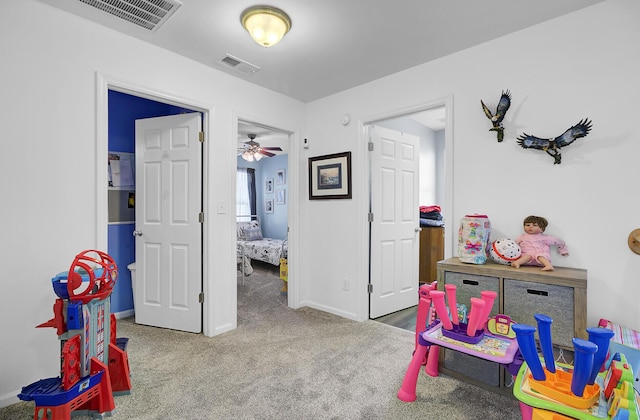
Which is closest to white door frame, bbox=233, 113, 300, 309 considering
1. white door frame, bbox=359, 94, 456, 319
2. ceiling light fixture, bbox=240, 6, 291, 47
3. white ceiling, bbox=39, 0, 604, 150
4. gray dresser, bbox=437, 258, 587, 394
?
white door frame, bbox=359, 94, 456, 319

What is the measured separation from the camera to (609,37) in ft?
6.17

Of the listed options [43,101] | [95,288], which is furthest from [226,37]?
[95,288]

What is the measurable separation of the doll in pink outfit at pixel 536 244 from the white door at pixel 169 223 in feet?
8.25

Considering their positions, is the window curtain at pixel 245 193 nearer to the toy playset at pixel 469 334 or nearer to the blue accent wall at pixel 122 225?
the blue accent wall at pixel 122 225

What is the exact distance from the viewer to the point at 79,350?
1.63 m

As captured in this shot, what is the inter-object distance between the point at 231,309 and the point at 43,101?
2.08 metres

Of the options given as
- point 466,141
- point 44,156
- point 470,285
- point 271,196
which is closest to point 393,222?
point 466,141

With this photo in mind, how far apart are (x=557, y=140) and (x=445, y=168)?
75cm

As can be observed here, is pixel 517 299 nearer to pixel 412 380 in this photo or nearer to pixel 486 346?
pixel 486 346

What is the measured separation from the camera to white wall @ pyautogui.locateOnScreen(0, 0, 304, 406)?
182 cm

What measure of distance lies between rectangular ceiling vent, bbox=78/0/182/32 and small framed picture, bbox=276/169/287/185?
16.6 ft

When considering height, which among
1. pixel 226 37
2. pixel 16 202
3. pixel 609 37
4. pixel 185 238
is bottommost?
pixel 185 238

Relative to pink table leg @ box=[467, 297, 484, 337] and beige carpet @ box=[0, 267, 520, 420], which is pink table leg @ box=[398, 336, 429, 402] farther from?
pink table leg @ box=[467, 297, 484, 337]

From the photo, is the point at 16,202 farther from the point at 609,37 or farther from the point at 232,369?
the point at 609,37
